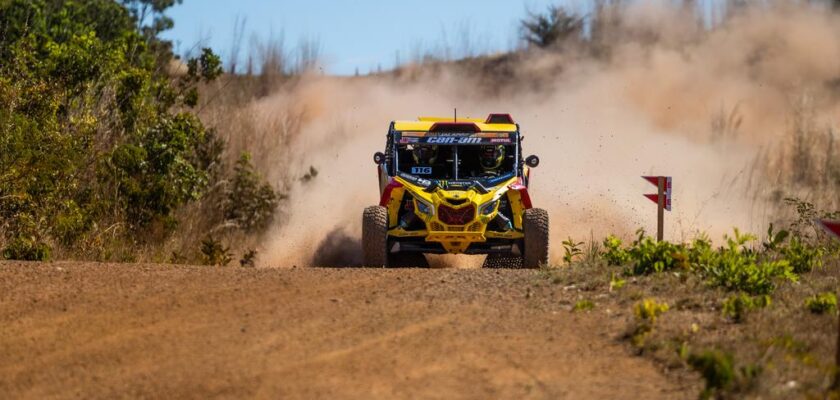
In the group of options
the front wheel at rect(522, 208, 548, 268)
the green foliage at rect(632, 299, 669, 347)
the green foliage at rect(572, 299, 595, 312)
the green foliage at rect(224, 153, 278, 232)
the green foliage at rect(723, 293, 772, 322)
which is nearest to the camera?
the green foliage at rect(632, 299, 669, 347)

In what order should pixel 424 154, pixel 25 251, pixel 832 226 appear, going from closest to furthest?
pixel 832 226, pixel 25 251, pixel 424 154

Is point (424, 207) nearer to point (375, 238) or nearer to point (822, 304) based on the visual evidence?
point (375, 238)

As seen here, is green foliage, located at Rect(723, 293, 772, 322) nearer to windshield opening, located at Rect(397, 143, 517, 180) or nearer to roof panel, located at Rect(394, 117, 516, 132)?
windshield opening, located at Rect(397, 143, 517, 180)

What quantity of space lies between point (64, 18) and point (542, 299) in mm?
18208

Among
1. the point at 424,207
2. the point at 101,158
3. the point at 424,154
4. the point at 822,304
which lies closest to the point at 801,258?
the point at 822,304

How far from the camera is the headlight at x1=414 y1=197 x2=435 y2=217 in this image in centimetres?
1565

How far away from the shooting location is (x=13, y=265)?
13.0 metres

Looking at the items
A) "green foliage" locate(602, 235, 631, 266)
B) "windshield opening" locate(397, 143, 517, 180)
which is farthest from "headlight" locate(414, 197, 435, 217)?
"green foliage" locate(602, 235, 631, 266)

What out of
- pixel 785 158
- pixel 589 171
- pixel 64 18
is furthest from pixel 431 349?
pixel 785 158

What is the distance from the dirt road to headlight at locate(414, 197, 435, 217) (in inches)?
134

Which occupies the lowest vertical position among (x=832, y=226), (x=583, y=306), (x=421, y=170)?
(x=583, y=306)

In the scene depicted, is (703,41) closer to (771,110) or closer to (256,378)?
(771,110)

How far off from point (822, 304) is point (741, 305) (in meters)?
0.65

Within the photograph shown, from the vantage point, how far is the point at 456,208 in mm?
15578
